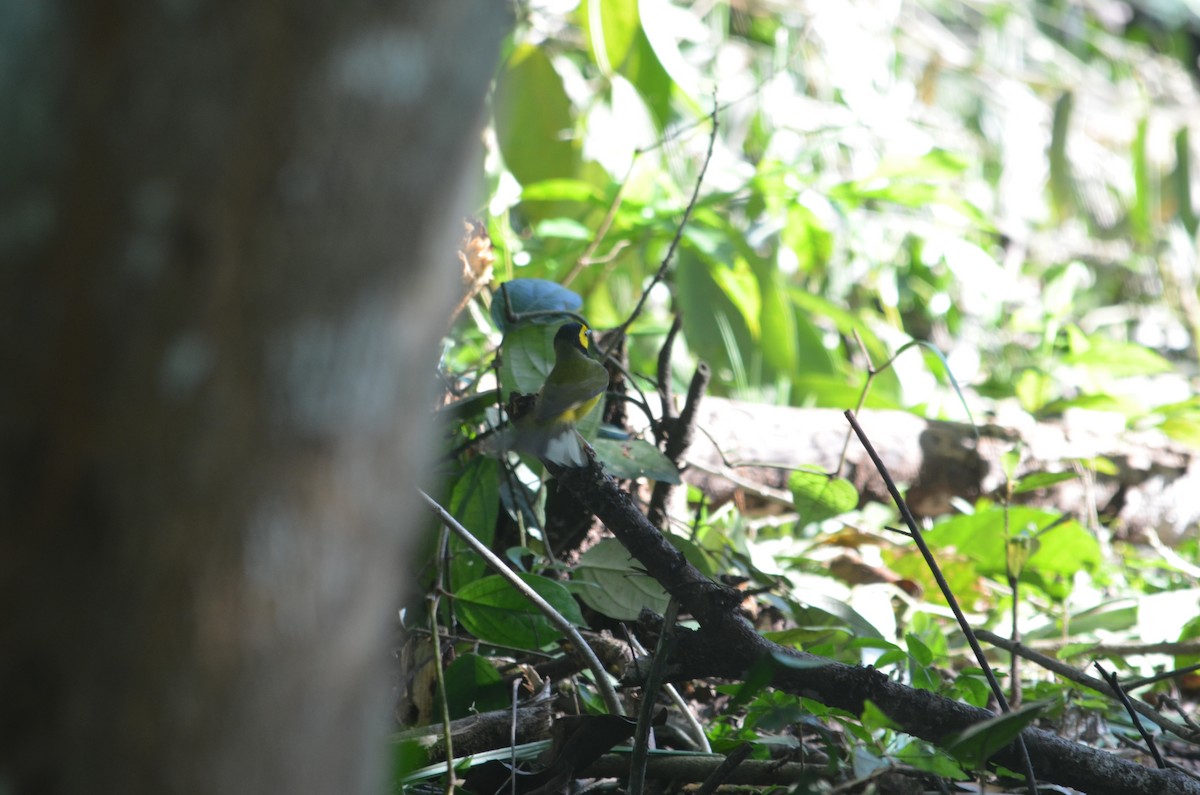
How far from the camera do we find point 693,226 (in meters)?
2.11

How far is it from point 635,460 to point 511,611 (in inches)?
9.1

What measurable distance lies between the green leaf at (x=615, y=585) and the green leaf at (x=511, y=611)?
7 centimetres

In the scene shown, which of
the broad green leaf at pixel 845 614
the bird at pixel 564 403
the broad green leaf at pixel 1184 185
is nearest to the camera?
the bird at pixel 564 403

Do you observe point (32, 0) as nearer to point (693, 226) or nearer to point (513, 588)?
point (513, 588)

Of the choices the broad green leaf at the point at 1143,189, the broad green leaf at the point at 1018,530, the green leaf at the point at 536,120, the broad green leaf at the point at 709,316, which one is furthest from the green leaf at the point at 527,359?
the broad green leaf at the point at 1143,189

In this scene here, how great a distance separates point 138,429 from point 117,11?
15 centimetres

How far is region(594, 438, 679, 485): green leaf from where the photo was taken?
3.62ft

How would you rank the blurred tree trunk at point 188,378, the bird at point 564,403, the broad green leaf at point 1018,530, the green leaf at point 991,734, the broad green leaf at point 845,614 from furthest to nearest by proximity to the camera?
the broad green leaf at point 1018,530 → the broad green leaf at point 845,614 → the bird at point 564,403 → the green leaf at point 991,734 → the blurred tree trunk at point 188,378

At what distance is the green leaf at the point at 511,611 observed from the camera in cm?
99

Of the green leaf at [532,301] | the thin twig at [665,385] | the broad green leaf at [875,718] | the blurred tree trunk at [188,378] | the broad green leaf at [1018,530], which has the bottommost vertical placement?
the broad green leaf at [1018,530]

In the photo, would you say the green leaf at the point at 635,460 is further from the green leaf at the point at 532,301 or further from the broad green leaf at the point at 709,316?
the broad green leaf at the point at 709,316

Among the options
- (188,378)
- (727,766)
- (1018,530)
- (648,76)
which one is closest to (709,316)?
(648,76)

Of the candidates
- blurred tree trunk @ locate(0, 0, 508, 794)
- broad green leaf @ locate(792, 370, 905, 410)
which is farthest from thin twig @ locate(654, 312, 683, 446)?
broad green leaf @ locate(792, 370, 905, 410)

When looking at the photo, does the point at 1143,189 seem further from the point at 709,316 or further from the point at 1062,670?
the point at 1062,670
